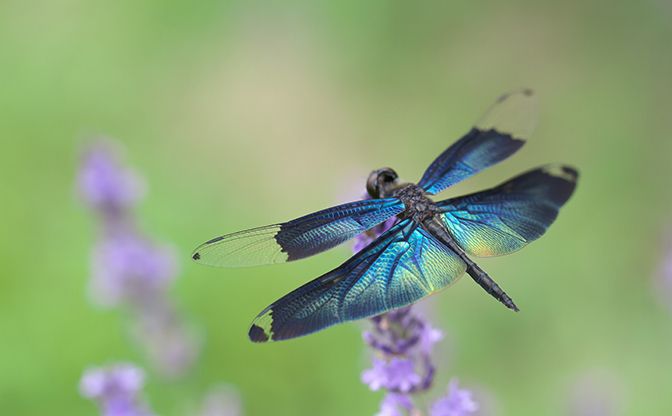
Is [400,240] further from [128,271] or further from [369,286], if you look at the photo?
[128,271]

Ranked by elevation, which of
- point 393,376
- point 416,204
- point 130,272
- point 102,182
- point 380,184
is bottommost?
point 393,376

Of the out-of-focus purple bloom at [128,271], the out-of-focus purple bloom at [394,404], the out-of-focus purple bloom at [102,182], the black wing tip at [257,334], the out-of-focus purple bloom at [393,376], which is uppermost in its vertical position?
the out-of-focus purple bloom at [102,182]

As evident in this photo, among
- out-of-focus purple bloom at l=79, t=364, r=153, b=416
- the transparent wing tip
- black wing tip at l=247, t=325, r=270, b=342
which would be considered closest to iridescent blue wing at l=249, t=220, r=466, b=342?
black wing tip at l=247, t=325, r=270, b=342

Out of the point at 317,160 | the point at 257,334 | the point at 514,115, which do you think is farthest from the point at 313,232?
the point at 317,160

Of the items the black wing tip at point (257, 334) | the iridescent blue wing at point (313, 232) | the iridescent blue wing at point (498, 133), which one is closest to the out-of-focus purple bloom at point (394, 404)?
the black wing tip at point (257, 334)

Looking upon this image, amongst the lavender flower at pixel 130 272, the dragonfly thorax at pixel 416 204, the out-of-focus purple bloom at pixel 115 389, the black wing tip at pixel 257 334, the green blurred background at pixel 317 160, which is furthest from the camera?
the green blurred background at pixel 317 160

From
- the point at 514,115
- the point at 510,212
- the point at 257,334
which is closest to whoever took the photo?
the point at 257,334

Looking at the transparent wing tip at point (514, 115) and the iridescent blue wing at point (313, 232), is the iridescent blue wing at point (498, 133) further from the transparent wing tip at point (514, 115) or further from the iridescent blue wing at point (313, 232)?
the iridescent blue wing at point (313, 232)

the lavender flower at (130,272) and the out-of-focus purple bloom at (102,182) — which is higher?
the out-of-focus purple bloom at (102,182)
